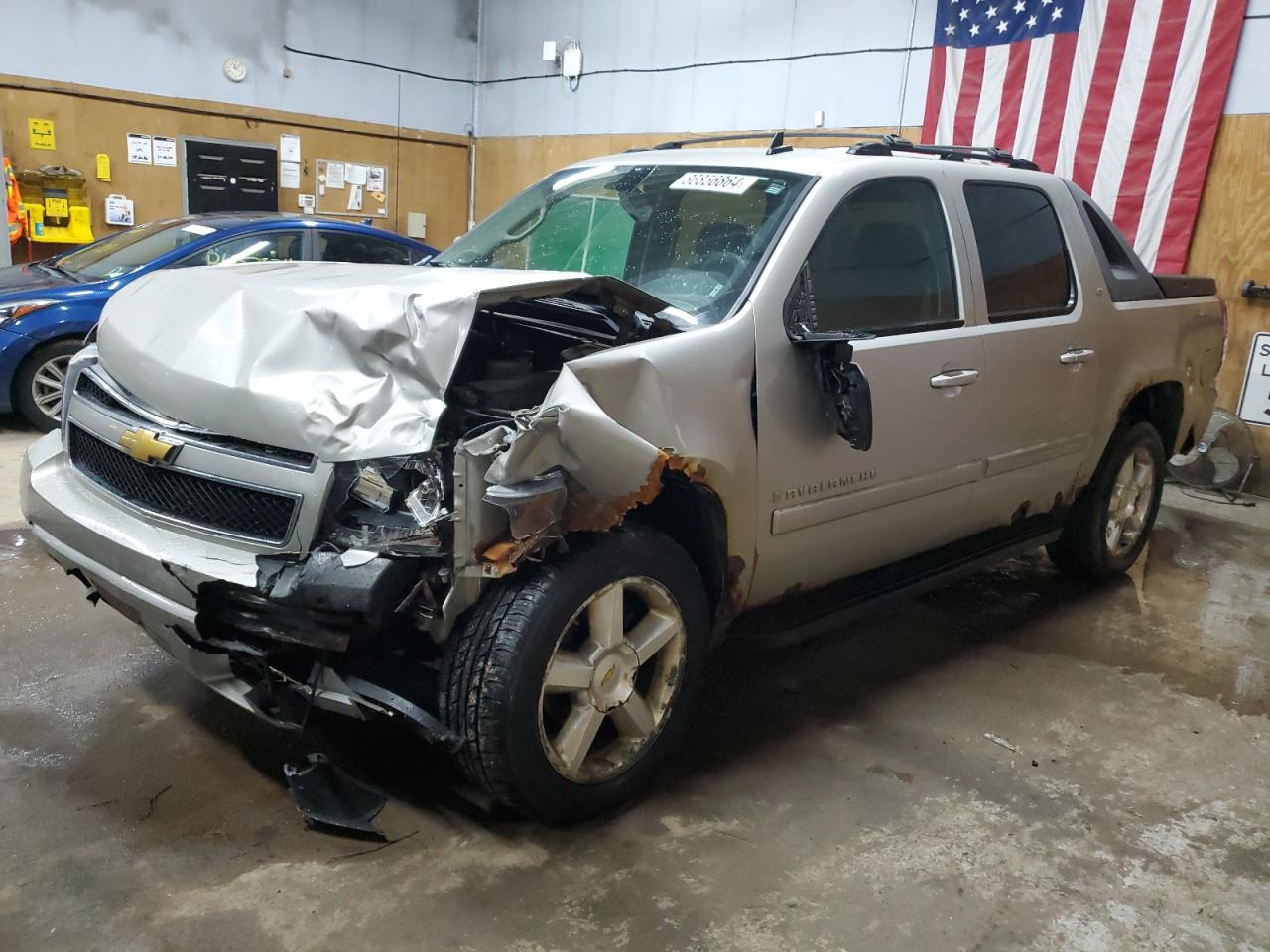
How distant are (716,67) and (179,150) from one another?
528cm

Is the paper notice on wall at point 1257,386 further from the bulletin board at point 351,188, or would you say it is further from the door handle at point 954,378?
the bulletin board at point 351,188

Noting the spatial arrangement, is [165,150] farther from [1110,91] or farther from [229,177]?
[1110,91]

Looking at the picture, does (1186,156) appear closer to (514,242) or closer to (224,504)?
(514,242)

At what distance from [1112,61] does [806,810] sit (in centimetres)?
628

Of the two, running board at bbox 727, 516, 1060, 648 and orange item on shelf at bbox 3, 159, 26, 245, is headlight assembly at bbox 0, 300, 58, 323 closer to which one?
orange item on shelf at bbox 3, 159, 26, 245

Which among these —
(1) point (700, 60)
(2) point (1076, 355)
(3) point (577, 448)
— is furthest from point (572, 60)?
(3) point (577, 448)

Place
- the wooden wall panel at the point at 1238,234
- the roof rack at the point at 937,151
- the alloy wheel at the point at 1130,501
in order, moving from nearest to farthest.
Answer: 1. the roof rack at the point at 937,151
2. the alloy wheel at the point at 1130,501
3. the wooden wall panel at the point at 1238,234

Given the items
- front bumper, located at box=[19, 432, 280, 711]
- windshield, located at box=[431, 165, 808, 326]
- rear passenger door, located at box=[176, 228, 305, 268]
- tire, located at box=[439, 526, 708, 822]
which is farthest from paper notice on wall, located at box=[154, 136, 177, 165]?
tire, located at box=[439, 526, 708, 822]

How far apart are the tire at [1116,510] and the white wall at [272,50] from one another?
9045mm

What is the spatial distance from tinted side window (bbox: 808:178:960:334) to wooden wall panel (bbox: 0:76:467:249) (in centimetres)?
864

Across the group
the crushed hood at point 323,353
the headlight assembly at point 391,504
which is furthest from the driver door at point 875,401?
Result: the headlight assembly at point 391,504

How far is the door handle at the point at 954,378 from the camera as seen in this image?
10.3 feet

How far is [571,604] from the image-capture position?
229cm

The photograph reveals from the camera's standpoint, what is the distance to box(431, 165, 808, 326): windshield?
2.81 meters
